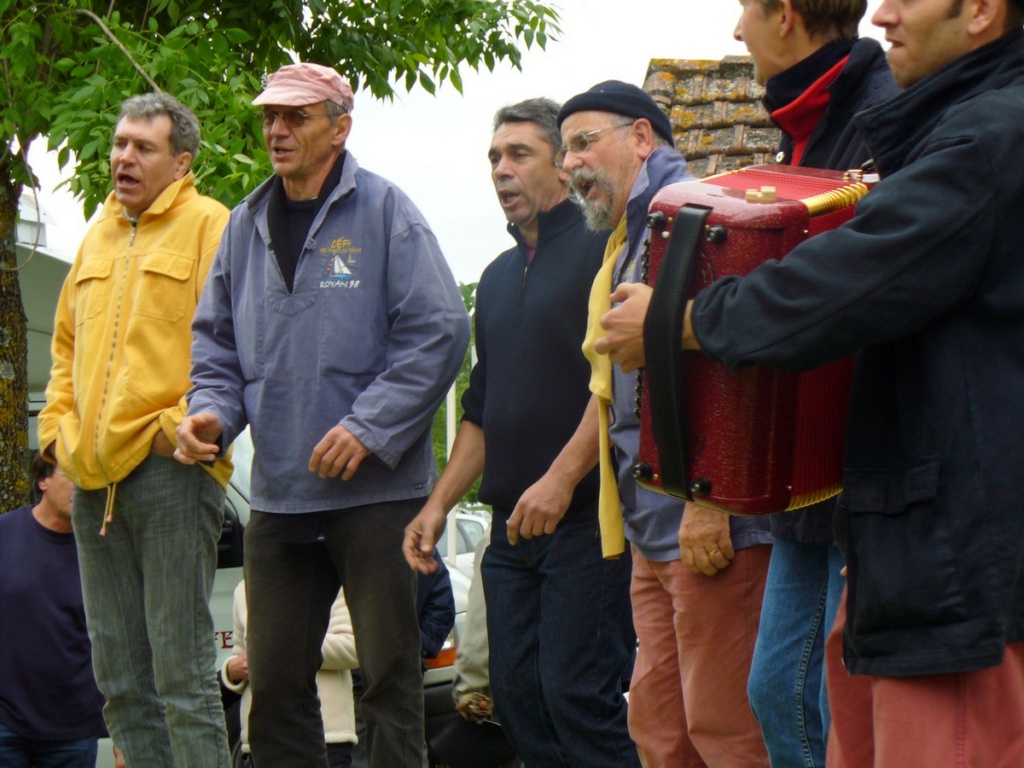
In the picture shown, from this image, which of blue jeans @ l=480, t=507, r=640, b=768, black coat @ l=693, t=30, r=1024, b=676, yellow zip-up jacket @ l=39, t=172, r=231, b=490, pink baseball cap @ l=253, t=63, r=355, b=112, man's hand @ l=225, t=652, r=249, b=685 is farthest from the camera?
man's hand @ l=225, t=652, r=249, b=685

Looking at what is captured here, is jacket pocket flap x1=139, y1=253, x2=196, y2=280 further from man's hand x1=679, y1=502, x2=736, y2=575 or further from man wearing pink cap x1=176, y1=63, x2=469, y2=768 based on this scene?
man's hand x1=679, y1=502, x2=736, y2=575

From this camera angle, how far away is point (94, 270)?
17.3 ft

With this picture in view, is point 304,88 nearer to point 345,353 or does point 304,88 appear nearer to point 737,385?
point 345,353

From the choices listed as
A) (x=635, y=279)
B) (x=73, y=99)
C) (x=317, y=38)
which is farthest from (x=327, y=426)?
(x=317, y=38)

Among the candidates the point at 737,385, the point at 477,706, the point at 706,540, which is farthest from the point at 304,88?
the point at 737,385

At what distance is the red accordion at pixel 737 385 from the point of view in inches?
105

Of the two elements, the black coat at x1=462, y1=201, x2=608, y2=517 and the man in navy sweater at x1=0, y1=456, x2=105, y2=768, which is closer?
the black coat at x1=462, y1=201, x2=608, y2=517

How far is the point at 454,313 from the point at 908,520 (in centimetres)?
252

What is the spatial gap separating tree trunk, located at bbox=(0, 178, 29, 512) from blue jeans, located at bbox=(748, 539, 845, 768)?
20.6ft

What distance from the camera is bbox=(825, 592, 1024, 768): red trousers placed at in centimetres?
242

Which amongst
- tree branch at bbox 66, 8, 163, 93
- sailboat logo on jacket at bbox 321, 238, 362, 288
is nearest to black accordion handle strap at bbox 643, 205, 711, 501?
sailboat logo on jacket at bbox 321, 238, 362, 288

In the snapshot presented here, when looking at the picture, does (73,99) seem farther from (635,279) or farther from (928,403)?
(928,403)

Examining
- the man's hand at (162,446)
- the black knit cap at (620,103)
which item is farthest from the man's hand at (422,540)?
the black knit cap at (620,103)

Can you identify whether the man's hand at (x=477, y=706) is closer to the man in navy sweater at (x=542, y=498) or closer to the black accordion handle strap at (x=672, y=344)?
the man in navy sweater at (x=542, y=498)
